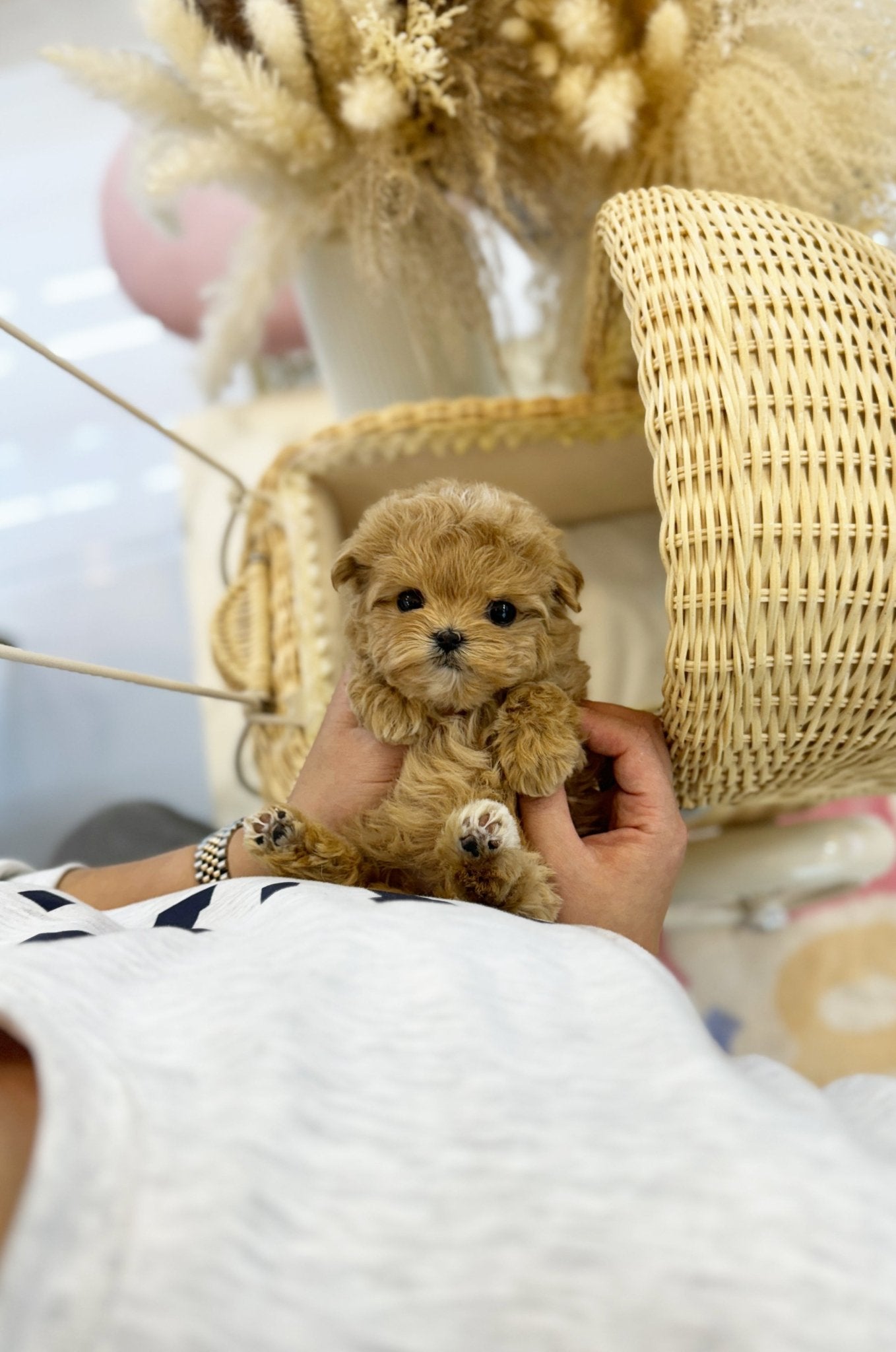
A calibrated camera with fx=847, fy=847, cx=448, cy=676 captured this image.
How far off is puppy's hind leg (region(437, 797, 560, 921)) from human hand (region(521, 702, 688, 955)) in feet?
0.12

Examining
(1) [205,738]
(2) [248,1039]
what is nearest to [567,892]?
(2) [248,1039]

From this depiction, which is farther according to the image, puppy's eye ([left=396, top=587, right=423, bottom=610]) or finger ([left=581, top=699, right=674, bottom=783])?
finger ([left=581, top=699, right=674, bottom=783])

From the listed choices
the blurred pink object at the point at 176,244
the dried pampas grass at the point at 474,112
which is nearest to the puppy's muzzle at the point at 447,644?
the dried pampas grass at the point at 474,112

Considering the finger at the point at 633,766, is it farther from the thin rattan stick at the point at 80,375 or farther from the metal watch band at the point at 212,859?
the thin rattan stick at the point at 80,375

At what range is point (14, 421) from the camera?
1992mm

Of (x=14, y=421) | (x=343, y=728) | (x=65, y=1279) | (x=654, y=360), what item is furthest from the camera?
(x=14, y=421)

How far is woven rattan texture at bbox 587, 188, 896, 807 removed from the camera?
0.72 m

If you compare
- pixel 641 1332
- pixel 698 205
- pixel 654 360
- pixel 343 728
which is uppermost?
pixel 698 205

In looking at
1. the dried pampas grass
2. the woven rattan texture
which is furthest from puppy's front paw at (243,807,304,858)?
the dried pampas grass

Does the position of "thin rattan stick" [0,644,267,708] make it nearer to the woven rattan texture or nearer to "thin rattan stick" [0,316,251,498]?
"thin rattan stick" [0,316,251,498]

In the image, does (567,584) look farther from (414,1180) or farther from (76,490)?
(76,490)

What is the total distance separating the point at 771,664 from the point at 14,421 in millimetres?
1896

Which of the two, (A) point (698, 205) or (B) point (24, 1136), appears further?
(A) point (698, 205)

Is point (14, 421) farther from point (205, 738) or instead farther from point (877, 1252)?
point (877, 1252)
